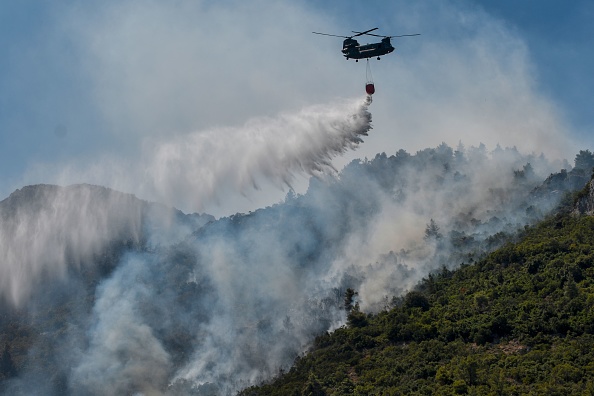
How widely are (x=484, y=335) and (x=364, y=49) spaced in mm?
33159

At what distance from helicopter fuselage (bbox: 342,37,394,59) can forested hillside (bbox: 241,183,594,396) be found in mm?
31623

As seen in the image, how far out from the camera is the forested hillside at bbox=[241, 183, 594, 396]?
62062mm

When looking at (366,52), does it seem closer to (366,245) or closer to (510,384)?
(510,384)

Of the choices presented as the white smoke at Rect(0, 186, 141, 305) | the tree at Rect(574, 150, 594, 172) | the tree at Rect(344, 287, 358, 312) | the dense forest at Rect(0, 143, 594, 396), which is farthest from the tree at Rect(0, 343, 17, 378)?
the tree at Rect(574, 150, 594, 172)

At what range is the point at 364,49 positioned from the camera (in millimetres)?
69250

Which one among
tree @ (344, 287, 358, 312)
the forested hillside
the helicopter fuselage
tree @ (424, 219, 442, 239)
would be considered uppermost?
the helicopter fuselage

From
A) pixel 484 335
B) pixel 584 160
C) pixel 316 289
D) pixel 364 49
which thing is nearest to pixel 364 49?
pixel 364 49

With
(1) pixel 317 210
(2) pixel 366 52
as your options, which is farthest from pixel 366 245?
(2) pixel 366 52

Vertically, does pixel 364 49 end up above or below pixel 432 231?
above

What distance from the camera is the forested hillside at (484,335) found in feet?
204

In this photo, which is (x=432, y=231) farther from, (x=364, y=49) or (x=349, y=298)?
(x=364, y=49)

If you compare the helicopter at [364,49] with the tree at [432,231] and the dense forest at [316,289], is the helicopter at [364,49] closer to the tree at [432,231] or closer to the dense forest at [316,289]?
the dense forest at [316,289]

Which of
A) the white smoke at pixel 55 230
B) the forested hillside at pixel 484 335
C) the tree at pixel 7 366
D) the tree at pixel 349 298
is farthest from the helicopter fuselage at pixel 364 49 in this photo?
the white smoke at pixel 55 230

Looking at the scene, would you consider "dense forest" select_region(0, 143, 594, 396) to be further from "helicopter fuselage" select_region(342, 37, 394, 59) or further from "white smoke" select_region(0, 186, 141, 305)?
"helicopter fuselage" select_region(342, 37, 394, 59)
